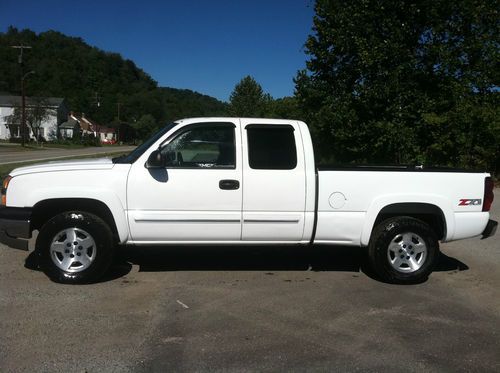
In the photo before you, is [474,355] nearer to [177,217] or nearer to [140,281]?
[177,217]

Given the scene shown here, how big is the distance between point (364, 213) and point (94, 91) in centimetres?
12742

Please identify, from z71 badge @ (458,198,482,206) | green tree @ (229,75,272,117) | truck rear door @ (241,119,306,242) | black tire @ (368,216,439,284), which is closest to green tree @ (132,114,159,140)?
green tree @ (229,75,272,117)

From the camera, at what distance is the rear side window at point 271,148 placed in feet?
18.1

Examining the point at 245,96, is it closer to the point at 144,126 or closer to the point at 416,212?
the point at 144,126

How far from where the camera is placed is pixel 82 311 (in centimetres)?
466

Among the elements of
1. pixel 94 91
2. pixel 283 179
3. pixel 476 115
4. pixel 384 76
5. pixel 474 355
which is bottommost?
pixel 474 355

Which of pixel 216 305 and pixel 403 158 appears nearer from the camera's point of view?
pixel 216 305

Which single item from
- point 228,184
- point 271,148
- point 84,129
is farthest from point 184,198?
point 84,129

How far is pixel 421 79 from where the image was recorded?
1919 cm

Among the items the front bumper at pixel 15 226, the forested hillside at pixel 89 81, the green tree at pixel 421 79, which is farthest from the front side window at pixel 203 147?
the forested hillside at pixel 89 81

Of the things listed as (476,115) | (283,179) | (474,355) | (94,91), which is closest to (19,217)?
(283,179)

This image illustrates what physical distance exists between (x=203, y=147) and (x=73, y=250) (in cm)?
177

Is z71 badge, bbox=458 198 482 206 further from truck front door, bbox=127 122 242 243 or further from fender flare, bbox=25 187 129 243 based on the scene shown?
fender flare, bbox=25 187 129 243

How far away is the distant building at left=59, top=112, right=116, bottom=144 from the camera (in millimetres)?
86938
